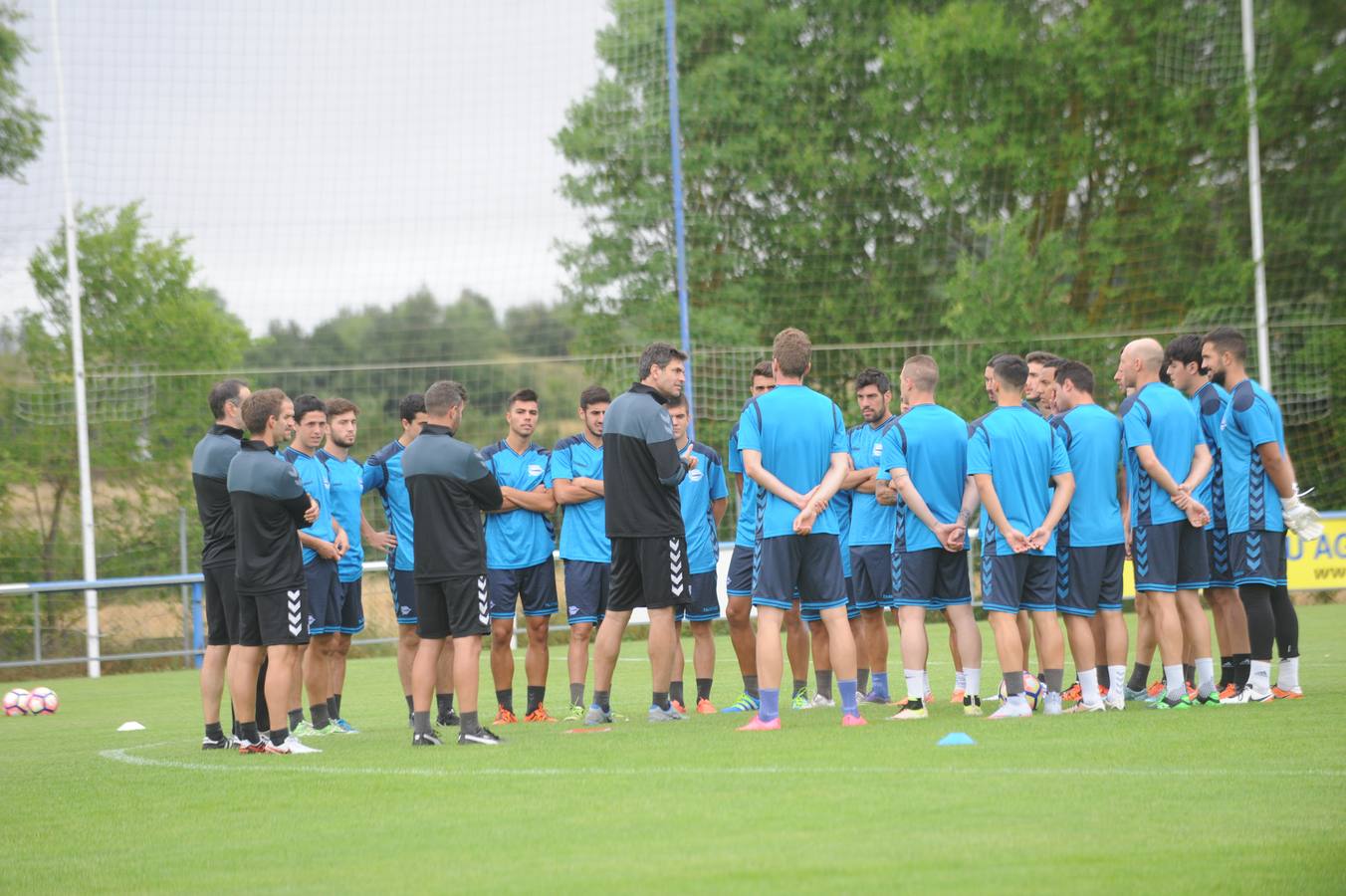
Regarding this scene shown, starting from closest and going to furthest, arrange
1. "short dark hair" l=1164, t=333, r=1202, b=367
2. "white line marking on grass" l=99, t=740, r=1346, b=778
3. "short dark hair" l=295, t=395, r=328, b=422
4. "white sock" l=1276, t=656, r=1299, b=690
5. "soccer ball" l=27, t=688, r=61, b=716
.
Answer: "white line marking on grass" l=99, t=740, r=1346, b=778, "white sock" l=1276, t=656, r=1299, b=690, "short dark hair" l=1164, t=333, r=1202, b=367, "short dark hair" l=295, t=395, r=328, b=422, "soccer ball" l=27, t=688, r=61, b=716

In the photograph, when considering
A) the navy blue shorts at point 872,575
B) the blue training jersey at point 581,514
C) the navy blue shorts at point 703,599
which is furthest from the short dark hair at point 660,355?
the navy blue shorts at point 872,575

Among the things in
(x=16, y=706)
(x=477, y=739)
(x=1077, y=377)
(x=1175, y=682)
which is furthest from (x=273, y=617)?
(x=16, y=706)

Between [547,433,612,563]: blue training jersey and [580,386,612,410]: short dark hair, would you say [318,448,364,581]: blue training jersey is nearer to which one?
[547,433,612,563]: blue training jersey

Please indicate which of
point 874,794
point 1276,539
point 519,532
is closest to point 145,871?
point 874,794

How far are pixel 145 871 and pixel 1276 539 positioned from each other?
7.08m

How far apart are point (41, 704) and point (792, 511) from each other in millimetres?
8846

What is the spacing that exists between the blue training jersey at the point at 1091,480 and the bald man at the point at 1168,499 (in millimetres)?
A: 249

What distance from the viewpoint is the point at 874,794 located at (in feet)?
21.4

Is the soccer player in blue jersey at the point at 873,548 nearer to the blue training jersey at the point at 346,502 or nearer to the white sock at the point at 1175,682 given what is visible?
the white sock at the point at 1175,682

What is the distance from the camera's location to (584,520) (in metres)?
11.1

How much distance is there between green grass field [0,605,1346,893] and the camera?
17.3 feet

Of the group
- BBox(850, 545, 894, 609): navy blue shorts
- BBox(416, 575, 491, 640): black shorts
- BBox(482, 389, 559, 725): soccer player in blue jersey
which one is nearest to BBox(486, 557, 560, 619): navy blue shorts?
BBox(482, 389, 559, 725): soccer player in blue jersey

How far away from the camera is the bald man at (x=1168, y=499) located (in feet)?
31.8

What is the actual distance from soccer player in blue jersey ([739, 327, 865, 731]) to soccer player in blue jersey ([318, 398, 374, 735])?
3.42 meters
